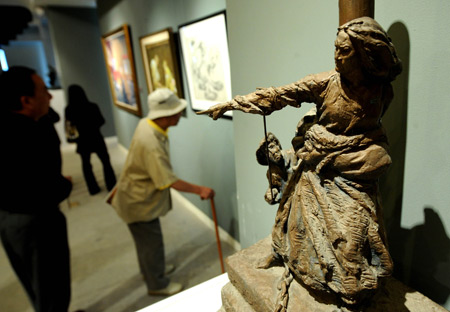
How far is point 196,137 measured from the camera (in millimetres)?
2719

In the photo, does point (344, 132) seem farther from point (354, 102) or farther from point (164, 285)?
point (164, 285)

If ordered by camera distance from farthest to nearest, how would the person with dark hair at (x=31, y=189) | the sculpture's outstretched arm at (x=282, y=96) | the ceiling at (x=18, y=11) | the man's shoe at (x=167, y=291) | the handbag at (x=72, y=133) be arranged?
the ceiling at (x=18, y=11) → the handbag at (x=72, y=133) → the man's shoe at (x=167, y=291) → the person with dark hair at (x=31, y=189) → the sculpture's outstretched arm at (x=282, y=96)

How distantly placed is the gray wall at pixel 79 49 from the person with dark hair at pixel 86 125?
8.54ft

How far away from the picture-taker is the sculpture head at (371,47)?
0.57m

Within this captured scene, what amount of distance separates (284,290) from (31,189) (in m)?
1.32

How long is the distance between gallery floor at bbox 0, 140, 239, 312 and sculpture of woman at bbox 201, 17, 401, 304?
1.77m

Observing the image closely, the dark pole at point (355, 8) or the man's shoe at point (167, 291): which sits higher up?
the dark pole at point (355, 8)

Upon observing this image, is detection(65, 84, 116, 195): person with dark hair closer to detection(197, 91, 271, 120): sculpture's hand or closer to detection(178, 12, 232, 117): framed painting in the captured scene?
detection(178, 12, 232, 117): framed painting

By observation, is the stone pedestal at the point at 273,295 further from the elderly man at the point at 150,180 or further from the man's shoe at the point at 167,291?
the man's shoe at the point at 167,291

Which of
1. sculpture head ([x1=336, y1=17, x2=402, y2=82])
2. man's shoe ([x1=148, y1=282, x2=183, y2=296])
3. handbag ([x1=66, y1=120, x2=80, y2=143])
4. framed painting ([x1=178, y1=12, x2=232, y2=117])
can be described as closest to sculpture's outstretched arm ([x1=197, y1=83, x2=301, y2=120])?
sculpture head ([x1=336, y1=17, x2=402, y2=82])

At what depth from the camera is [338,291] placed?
0.69 m

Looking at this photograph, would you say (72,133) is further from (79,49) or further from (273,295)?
(273,295)

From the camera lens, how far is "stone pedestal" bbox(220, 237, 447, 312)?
775 mm

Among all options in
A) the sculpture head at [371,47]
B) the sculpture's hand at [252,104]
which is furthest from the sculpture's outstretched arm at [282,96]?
the sculpture head at [371,47]
